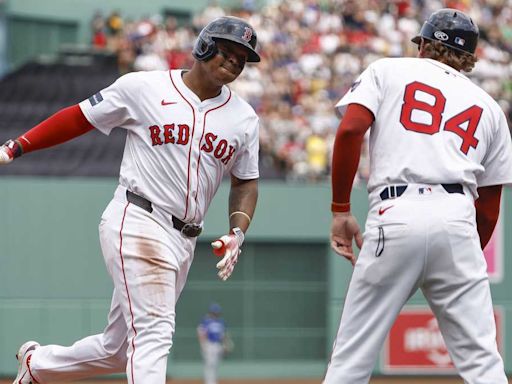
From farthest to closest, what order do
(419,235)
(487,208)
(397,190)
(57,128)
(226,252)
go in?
(57,128), (226,252), (487,208), (397,190), (419,235)

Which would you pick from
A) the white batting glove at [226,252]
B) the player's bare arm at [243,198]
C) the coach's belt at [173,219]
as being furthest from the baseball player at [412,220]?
the player's bare arm at [243,198]

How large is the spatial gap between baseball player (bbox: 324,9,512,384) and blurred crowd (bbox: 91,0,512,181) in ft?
35.9

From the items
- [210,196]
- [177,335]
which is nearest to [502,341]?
[177,335]

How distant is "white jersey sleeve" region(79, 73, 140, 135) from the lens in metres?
5.78

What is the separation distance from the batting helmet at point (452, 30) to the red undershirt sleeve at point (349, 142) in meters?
0.55

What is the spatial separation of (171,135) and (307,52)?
13630mm

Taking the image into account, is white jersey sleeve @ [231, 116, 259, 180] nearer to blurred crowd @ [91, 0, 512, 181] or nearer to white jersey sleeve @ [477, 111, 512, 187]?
white jersey sleeve @ [477, 111, 512, 187]

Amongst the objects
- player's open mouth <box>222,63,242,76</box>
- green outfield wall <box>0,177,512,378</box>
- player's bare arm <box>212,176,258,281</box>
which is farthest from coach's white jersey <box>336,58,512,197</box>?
green outfield wall <box>0,177,512,378</box>

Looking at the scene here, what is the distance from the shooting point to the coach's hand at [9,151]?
18.7 feet

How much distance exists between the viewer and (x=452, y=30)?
5285mm

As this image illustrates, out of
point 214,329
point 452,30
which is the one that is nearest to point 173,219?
point 452,30

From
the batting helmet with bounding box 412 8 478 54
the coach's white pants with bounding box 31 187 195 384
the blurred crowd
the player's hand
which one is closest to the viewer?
the player's hand

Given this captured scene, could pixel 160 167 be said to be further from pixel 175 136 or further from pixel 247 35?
pixel 247 35

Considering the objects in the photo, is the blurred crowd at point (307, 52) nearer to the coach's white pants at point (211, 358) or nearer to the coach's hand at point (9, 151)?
the coach's white pants at point (211, 358)
